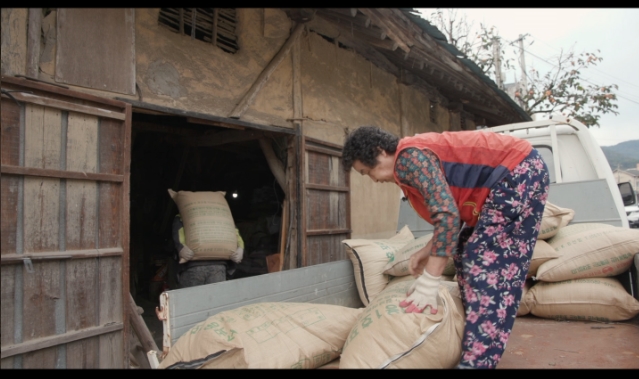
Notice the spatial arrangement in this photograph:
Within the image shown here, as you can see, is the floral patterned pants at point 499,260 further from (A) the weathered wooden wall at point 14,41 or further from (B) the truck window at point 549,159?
(A) the weathered wooden wall at point 14,41

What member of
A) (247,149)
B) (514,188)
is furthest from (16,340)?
(247,149)

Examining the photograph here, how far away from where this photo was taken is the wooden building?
2354mm

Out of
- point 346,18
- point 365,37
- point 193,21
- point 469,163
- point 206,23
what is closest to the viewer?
point 469,163

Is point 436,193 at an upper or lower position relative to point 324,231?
upper

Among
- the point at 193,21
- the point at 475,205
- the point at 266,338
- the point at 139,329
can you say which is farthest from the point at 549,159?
the point at 139,329

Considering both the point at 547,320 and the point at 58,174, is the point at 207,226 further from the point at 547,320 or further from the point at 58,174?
the point at 547,320

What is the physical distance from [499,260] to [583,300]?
126cm

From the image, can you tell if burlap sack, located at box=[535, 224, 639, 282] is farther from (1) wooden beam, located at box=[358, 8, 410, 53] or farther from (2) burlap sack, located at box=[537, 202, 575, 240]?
(1) wooden beam, located at box=[358, 8, 410, 53]

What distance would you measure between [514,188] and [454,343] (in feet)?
2.18

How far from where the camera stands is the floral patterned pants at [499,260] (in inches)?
64.9

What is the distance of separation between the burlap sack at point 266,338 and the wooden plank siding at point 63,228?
959 mm

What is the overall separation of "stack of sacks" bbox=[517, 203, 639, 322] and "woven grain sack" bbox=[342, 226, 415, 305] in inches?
37.0

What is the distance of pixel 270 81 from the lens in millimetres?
3969
